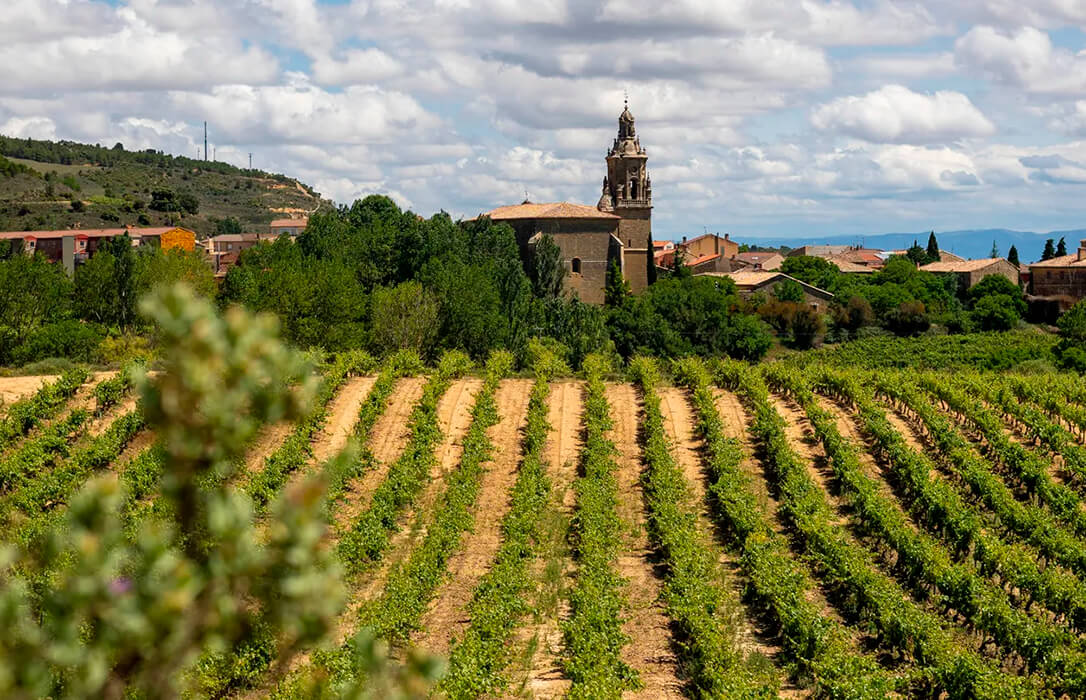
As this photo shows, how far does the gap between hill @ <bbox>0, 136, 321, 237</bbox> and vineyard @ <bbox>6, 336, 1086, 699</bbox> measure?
7200cm

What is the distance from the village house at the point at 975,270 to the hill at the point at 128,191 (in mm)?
60912

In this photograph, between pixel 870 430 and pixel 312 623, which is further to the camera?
pixel 870 430

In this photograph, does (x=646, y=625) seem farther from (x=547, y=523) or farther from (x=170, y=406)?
(x=170, y=406)

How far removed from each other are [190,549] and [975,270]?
8423cm

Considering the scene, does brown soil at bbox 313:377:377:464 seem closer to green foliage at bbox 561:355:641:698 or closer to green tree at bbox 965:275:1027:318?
green foliage at bbox 561:355:641:698

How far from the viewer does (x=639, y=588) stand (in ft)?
55.4

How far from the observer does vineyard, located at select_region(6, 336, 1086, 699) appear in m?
13.2

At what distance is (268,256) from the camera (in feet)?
160

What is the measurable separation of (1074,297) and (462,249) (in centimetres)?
4170

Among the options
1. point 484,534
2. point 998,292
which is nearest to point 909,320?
point 998,292

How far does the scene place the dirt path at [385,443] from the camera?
20.6 metres

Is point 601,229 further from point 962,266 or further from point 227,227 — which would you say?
point 227,227

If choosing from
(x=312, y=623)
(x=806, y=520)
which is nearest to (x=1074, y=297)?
(x=806, y=520)

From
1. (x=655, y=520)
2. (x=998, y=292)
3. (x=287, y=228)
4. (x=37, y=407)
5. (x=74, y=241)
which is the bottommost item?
(x=655, y=520)
